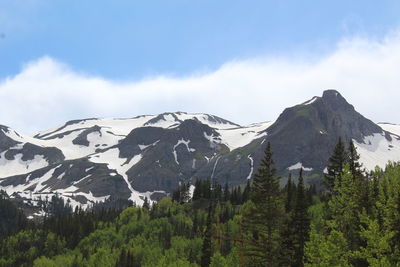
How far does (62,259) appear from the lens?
570ft

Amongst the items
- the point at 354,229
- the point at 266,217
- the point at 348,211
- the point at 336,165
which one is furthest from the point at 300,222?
the point at 266,217

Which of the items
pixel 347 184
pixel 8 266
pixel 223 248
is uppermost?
pixel 347 184

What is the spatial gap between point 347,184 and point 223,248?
333ft

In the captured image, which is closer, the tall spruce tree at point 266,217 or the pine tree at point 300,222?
the tall spruce tree at point 266,217

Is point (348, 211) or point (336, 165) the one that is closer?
point (348, 211)

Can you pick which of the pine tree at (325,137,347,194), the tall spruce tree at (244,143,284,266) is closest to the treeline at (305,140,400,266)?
the pine tree at (325,137,347,194)

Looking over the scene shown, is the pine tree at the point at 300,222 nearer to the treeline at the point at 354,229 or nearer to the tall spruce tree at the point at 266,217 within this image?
the treeline at the point at 354,229

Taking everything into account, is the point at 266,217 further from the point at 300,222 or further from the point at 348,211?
the point at 300,222

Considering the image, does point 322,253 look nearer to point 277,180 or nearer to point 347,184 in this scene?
point 277,180

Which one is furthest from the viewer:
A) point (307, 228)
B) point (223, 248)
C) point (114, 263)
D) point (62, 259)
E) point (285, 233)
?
point (62, 259)

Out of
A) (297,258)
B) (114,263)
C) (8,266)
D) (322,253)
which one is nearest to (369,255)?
(322,253)

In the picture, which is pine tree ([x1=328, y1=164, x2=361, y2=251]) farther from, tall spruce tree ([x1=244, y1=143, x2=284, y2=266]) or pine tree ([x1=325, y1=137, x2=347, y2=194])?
pine tree ([x1=325, y1=137, x2=347, y2=194])

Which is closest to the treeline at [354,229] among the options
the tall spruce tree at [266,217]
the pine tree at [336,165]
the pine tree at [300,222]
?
the pine tree at [336,165]

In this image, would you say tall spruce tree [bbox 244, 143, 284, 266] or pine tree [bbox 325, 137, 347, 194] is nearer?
tall spruce tree [bbox 244, 143, 284, 266]
